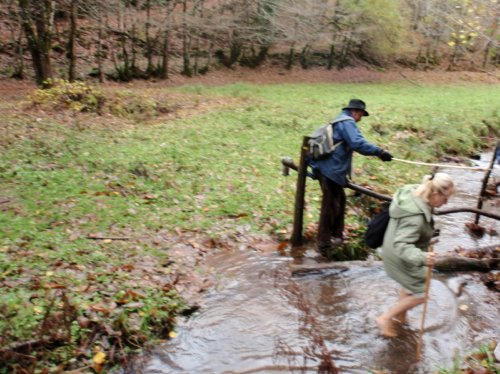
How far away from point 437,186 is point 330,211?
111 inches

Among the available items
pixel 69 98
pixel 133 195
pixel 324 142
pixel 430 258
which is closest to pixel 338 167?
pixel 324 142

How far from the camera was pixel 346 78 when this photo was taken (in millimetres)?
34344

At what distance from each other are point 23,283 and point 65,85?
38.6 ft

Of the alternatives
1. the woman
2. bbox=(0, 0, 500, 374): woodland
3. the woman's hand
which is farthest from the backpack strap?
the woman's hand

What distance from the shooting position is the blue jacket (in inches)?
261

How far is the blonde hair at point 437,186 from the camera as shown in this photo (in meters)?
4.73

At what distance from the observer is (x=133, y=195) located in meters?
9.41

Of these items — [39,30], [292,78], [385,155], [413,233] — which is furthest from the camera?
[292,78]

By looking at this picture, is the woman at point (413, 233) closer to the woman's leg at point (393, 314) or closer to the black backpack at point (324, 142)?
the woman's leg at point (393, 314)

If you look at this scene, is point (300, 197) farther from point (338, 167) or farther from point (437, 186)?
point (437, 186)

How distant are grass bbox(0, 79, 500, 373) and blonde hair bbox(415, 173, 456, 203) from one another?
3.19 meters

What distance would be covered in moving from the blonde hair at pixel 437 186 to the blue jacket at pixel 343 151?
5.74 feet

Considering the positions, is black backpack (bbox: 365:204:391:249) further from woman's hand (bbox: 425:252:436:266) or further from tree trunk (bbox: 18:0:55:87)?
tree trunk (bbox: 18:0:55:87)

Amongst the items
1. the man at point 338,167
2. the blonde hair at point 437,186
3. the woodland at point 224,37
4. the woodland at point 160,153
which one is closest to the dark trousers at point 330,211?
the man at point 338,167
